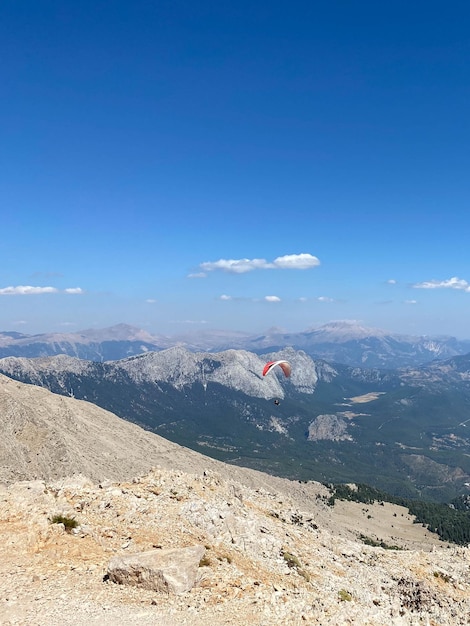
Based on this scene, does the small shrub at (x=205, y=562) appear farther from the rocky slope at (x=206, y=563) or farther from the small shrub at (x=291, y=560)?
the small shrub at (x=291, y=560)

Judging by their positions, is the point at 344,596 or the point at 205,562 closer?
the point at 205,562

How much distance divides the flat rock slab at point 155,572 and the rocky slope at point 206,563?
19.5 inches

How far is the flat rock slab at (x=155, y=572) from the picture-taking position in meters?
29.2

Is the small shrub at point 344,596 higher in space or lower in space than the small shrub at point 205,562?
lower

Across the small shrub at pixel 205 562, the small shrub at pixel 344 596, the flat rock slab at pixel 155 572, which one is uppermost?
the flat rock slab at pixel 155 572

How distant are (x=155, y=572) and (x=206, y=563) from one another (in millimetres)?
5460

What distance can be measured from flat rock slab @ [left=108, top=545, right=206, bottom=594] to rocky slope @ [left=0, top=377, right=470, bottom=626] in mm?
496

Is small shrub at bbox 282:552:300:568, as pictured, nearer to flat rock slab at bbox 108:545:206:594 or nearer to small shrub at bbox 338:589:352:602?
small shrub at bbox 338:589:352:602

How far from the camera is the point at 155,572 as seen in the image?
2959 cm

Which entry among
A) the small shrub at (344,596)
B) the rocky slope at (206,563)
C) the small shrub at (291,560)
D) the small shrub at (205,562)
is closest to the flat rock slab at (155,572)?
the rocky slope at (206,563)

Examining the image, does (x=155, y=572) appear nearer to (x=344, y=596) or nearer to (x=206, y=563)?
(x=206, y=563)

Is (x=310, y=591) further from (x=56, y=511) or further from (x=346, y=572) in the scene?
(x=56, y=511)

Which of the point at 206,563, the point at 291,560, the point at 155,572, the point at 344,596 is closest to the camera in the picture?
the point at 155,572

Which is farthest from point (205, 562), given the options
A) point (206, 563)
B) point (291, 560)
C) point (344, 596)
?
point (344, 596)
